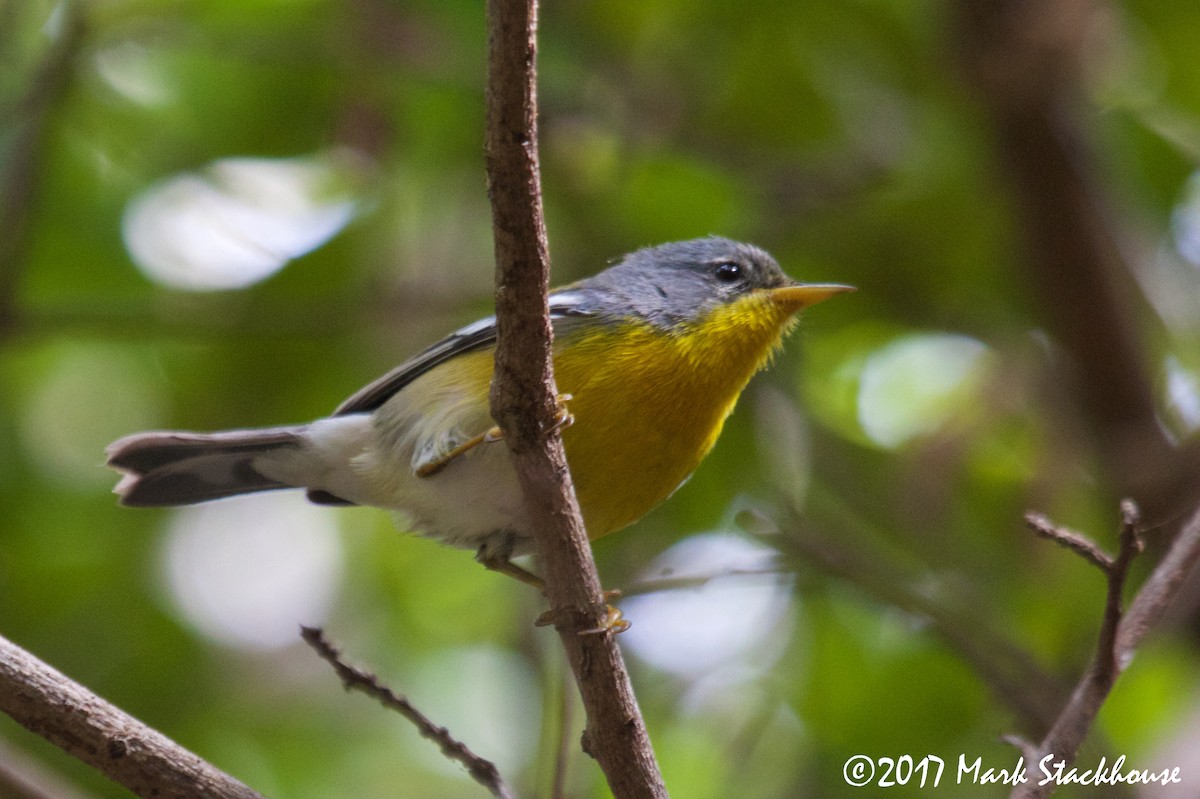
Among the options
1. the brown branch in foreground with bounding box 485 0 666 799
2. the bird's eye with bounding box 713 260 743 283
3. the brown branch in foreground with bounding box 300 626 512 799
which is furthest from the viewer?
the bird's eye with bounding box 713 260 743 283

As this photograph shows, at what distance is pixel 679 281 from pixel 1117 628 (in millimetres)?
2086

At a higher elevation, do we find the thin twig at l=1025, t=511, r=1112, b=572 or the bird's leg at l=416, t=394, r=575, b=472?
the thin twig at l=1025, t=511, r=1112, b=572

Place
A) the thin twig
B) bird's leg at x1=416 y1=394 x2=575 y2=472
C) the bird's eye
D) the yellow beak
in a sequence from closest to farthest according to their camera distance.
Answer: the thin twig → bird's leg at x1=416 y1=394 x2=575 y2=472 → the yellow beak → the bird's eye

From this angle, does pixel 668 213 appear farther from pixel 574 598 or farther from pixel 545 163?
pixel 574 598

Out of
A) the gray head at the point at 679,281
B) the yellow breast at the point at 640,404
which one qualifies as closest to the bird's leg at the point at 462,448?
the yellow breast at the point at 640,404

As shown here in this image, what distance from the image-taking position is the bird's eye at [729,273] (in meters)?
4.23

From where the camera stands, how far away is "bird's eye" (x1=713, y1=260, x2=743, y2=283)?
4.23 m

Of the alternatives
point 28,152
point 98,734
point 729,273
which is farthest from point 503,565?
point 28,152

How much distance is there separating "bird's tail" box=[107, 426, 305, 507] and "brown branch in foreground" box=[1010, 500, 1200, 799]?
2.53 metres

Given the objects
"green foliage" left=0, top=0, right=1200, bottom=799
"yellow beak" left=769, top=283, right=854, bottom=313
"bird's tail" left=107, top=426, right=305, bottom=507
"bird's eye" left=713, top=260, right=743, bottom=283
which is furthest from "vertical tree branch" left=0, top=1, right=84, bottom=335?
"yellow beak" left=769, top=283, right=854, bottom=313

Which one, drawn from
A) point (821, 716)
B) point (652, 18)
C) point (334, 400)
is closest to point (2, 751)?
point (334, 400)

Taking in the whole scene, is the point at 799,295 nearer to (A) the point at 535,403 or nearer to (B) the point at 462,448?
(B) the point at 462,448

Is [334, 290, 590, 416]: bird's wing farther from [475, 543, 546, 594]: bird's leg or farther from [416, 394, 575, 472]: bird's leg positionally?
[475, 543, 546, 594]: bird's leg

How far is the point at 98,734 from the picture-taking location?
244cm
